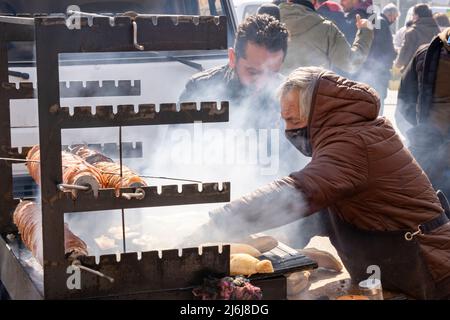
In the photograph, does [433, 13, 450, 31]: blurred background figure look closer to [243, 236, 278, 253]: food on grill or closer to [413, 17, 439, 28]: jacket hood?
[413, 17, 439, 28]: jacket hood

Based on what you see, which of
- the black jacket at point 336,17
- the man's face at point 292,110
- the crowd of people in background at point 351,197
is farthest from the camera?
the black jacket at point 336,17

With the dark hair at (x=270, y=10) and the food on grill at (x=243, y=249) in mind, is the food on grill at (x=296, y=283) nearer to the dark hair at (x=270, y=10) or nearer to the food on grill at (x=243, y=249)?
the food on grill at (x=243, y=249)

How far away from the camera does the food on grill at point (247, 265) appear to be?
2521mm

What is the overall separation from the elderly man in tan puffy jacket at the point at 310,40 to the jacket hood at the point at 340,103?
8.73 feet

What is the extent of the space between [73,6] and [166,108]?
9.49 feet

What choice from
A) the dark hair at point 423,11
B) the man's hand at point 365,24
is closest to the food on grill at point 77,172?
the man's hand at point 365,24

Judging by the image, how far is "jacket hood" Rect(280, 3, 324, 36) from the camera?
5.57 metres

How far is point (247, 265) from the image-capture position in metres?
2.53

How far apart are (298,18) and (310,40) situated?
0.19 m

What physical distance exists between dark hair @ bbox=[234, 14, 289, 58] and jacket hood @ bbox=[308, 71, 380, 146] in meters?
1.39

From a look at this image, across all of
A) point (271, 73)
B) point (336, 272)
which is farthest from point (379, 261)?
point (271, 73)

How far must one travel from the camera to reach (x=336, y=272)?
3164mm

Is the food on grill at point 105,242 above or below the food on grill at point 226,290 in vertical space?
above
